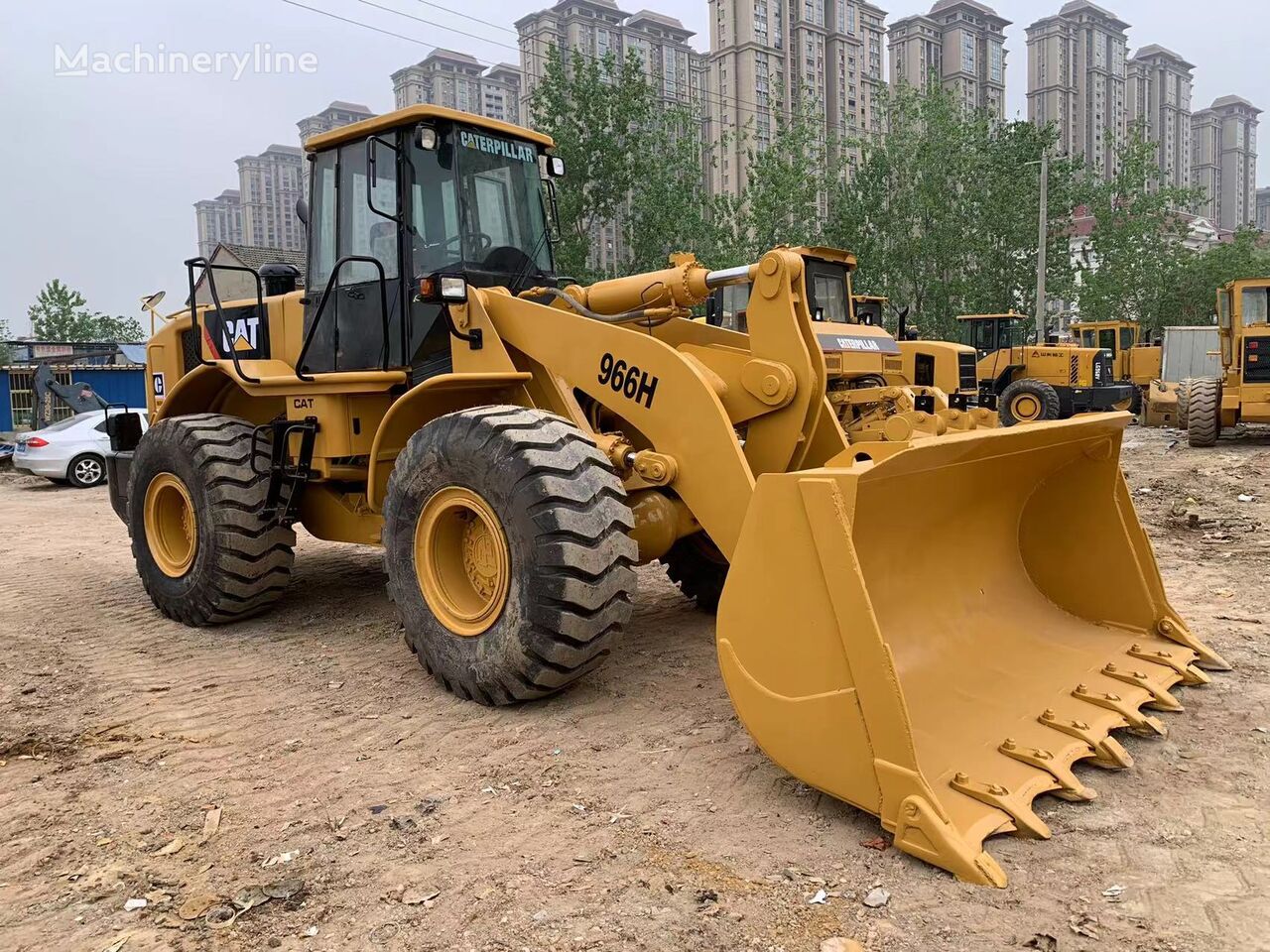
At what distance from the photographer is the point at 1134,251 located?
37.8 m

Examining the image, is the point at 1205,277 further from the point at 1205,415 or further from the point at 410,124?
the point at 410,124

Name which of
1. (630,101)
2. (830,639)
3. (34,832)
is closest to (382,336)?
(34,832)

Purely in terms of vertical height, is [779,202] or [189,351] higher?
[779,202]

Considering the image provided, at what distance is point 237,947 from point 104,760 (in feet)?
5.82

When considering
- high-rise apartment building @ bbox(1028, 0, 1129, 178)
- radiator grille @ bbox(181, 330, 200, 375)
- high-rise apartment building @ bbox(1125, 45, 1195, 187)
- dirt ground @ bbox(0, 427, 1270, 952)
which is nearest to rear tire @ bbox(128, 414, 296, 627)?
dirt ground @ bbox(0, 427, 1270, 952)

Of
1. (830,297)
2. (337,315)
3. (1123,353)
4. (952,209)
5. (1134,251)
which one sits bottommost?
(1123,353)

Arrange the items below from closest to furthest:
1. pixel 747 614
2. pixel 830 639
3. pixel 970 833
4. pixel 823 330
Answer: pixel 970 833 → pixel 830 639 → pixel 747 614 → pixel 823 330

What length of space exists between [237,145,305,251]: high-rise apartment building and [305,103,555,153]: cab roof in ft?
141

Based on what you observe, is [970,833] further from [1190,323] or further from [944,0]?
[944,0]

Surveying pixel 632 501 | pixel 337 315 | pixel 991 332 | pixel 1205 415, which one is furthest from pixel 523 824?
pixel 991 332

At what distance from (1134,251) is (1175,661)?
3915cm

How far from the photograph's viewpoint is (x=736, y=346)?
5.21 meters

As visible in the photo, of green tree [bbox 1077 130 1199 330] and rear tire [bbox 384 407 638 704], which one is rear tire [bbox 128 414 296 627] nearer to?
rear tire [bbox 384 407 638 704]

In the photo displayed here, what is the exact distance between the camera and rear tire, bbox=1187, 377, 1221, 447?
16.2 metres
